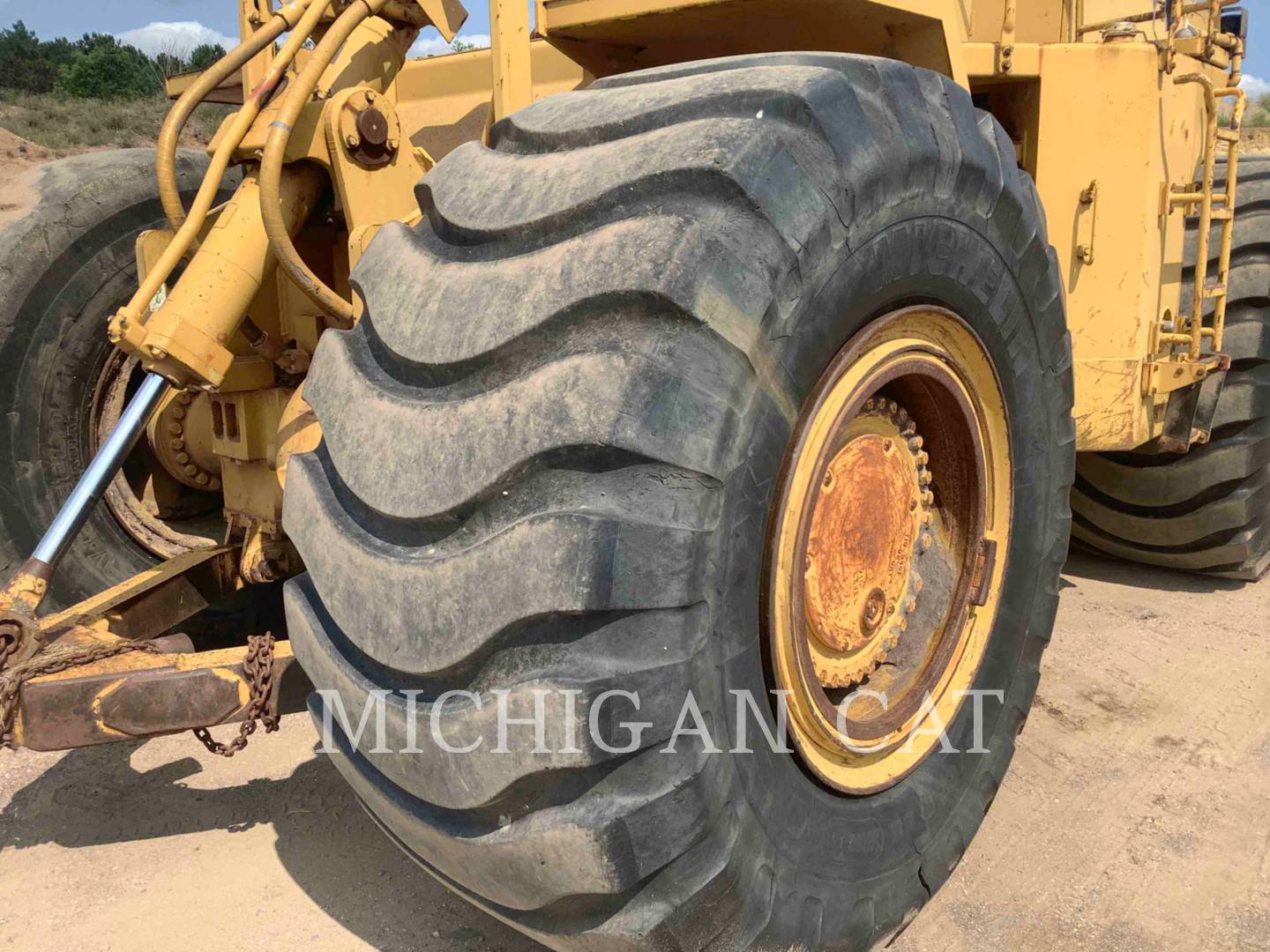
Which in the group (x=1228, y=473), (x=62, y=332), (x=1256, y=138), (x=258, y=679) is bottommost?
(x=258, y=679)

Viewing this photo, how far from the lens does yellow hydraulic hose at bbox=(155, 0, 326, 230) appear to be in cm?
249

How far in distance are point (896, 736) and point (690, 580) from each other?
0.84 m

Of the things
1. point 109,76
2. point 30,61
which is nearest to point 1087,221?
point 109,76

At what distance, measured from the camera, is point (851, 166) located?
65.6 inches

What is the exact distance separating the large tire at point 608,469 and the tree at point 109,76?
98.8 feet

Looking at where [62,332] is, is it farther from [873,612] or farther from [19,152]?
[19,152]

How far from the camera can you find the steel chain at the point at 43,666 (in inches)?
80.7

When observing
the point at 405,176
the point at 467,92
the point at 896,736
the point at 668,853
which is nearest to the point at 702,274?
the point at 668,853

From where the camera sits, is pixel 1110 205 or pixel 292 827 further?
pixel 1110 205

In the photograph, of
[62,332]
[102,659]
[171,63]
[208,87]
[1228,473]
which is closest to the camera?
[102,659]

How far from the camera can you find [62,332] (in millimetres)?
3408

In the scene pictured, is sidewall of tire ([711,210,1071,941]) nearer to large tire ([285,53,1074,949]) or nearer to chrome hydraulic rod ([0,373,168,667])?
large tire ([285,53,1074,949])

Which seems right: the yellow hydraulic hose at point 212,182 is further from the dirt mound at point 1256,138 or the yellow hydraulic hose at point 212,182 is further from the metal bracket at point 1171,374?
the dirt mound at point 1256,138

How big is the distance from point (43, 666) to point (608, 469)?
1398 millimetres
